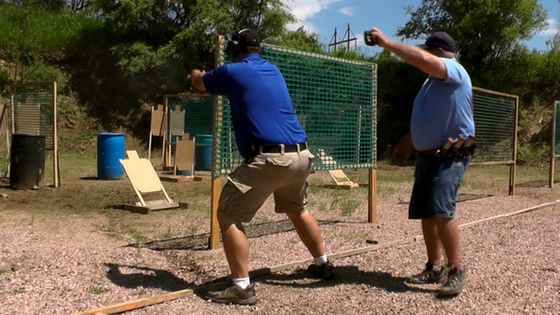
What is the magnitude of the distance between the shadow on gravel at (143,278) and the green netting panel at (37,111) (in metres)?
7.75

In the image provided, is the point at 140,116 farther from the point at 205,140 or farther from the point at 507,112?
the point at 507,112

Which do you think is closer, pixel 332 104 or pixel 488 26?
pixel 332 104

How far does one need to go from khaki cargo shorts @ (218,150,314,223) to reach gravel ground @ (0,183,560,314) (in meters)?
0.69

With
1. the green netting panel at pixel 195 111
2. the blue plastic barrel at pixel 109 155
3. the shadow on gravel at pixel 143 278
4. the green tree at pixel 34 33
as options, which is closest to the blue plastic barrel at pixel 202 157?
the green netting panel at pixel 195 111

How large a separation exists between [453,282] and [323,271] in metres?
1.04

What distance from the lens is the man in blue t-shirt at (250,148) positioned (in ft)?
14.0

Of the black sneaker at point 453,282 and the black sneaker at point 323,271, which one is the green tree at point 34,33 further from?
the black sneaker at point 453,282

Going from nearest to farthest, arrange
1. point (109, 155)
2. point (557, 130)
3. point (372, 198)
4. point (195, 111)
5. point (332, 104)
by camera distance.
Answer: point (332, 104)
point (372, 198)
point (109, 155)
point (557, 130)
point (195, 111)

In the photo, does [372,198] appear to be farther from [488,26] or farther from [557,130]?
[488,26]

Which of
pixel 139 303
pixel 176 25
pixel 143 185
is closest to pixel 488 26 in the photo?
pixel 176 25

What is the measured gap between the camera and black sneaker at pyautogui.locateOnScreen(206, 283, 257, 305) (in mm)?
4234

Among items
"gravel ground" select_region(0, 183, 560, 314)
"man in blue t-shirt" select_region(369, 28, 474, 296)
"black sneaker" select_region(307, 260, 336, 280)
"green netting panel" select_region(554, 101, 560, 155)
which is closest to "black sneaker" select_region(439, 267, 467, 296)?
"man in blue t-shirt" select_region(369, 28, 474, 296)

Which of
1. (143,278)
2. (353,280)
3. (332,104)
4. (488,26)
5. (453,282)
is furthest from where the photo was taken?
(488,26)

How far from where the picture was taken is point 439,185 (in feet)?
14.8
